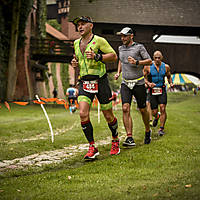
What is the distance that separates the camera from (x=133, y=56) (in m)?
7.26

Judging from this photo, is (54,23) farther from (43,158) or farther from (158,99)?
A: (43,158)

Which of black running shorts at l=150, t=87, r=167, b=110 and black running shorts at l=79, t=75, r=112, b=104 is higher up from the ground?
black running shorts at l=79, t=75, r=112, b=104

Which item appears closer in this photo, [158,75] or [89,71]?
[89,71]

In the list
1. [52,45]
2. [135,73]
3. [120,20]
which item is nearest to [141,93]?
[135,73]

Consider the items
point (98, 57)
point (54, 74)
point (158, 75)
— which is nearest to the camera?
point (98, 57)

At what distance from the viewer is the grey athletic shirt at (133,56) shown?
7250mm

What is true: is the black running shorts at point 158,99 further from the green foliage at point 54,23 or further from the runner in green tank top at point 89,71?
the green foliage at point 54,23

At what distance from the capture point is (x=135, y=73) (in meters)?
7.30

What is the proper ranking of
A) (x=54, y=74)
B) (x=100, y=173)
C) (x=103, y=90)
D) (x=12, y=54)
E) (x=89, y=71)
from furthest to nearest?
1. (x=54, y=74)
2. (x=12, y=54)
3. (x=103, y=90)
4. (x=89, y=71)
5. (x=100, y=173)

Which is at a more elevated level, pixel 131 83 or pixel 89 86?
pixel 89 86

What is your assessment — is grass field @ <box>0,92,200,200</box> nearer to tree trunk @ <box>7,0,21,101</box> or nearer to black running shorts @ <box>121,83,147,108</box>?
black running shorts @ <box>121,83,147,108</box>

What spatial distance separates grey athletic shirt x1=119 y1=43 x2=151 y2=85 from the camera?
23.8 ft

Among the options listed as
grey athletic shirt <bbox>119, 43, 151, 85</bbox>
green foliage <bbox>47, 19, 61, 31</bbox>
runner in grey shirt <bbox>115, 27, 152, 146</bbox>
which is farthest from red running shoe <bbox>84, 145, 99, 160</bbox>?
green foliage <bbox>47, 19, 61, 31</bbox>

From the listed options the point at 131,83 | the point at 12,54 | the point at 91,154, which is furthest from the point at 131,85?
the point at 12,54
